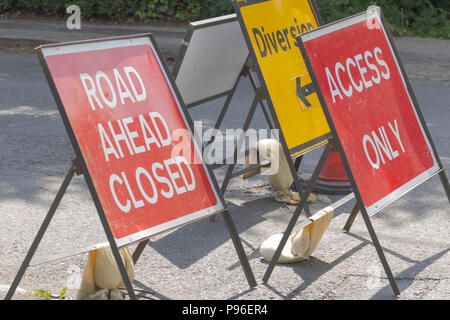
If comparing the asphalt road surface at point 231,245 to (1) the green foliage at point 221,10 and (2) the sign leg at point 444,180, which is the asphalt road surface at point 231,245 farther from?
(1) the green foliage at point 221,10

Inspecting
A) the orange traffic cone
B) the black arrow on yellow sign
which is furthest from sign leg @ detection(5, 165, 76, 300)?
the orange traffic cone

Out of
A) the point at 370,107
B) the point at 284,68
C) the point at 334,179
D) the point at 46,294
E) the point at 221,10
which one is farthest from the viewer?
the point at 221,10

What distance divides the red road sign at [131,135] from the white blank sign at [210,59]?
33.2 inches

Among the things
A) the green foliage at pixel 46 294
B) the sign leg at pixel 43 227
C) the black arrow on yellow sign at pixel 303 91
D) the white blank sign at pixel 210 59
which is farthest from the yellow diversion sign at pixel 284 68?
A: the green foliage at pixel 46 294

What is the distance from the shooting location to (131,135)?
12.4ft

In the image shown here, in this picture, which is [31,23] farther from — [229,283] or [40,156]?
[229,283]

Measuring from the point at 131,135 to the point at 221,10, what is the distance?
1003 centimetres

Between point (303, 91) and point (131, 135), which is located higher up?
point (131, 135)

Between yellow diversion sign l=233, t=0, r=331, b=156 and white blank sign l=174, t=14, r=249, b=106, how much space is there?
15.3 inches

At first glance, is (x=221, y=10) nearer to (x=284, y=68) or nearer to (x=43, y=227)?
(x=284, y=68)

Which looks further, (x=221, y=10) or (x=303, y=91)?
(x=221, y=10)

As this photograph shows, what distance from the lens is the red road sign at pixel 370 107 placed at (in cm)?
406

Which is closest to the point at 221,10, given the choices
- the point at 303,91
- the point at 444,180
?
the point at 303,91

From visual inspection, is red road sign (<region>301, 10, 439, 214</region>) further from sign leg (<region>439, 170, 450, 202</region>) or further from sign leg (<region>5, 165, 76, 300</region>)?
sign leg (<region>5, 165, 76, 300</region>)
